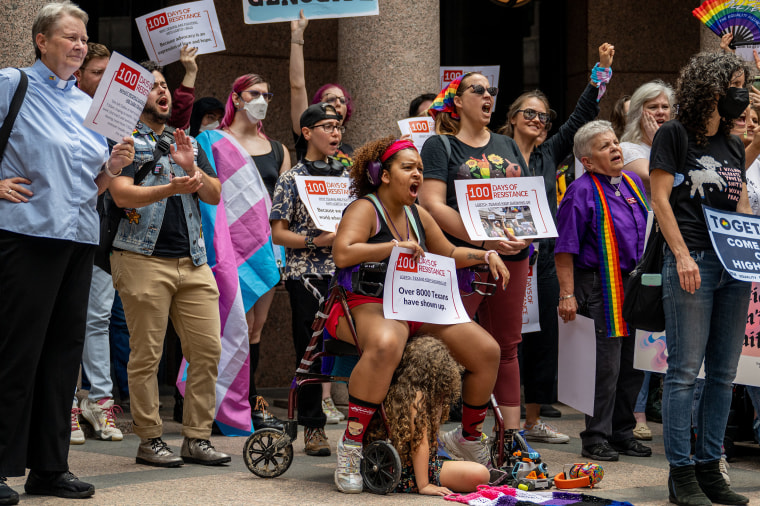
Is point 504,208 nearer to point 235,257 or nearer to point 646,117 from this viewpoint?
point 646,117

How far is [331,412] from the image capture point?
7.89 m

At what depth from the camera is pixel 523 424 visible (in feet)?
25.1

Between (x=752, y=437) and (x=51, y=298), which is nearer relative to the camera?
(x=51, y=298)

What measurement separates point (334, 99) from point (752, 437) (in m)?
3.74

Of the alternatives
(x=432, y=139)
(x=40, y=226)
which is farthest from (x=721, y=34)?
(x=40, y=226)

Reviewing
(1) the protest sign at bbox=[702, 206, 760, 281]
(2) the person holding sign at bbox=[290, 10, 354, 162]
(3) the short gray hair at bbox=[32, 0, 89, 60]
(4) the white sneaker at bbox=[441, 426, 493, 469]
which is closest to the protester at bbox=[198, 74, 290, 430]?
(2) the person holding sign at bbox=[290, 10, 354, 162]

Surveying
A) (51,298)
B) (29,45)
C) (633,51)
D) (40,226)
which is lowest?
(51,298)

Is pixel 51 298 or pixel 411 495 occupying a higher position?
pixel 51 298

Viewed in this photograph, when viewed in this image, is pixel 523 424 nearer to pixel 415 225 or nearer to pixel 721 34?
pixel 415 225

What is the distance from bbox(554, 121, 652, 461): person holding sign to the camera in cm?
670

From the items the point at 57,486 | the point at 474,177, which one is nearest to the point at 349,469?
Answer: the point at 57,486

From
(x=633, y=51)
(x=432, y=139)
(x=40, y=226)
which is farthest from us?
(x=633, y=51)

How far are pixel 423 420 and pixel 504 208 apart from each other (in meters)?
1.43

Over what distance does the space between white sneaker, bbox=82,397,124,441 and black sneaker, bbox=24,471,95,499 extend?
1685mm
